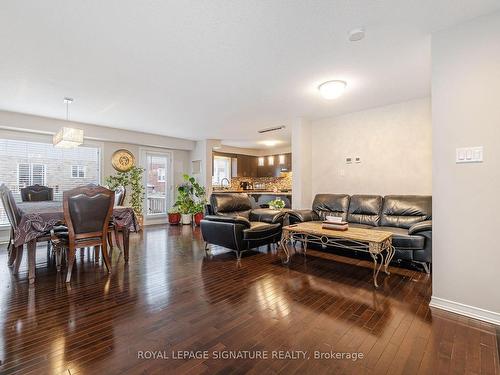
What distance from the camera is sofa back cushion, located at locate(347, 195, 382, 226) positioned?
4.07 meters

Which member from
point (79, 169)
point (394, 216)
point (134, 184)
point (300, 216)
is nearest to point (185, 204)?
point (134, 184)

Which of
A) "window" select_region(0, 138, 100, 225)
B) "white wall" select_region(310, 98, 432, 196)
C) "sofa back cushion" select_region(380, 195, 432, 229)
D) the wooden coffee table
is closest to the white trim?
"window" select_region(0, 138, 100, 225)

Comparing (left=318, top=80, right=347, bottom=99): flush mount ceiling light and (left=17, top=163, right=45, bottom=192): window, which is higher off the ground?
(left=318, top=80, right=347, bottom=99): flush mount ceiling light

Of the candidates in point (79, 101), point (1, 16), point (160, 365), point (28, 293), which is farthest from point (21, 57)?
point (160, 365)

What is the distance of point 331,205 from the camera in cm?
457

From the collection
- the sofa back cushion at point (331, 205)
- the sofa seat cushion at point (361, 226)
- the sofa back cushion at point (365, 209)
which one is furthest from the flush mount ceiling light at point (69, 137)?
the sofa back cushion at point (365, 209)

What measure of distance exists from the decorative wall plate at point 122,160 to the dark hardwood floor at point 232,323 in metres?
3.68

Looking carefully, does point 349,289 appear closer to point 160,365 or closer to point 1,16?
point 160,365

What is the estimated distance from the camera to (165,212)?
7570mm

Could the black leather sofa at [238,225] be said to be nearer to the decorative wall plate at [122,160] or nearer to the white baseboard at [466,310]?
the white baseboard at [466,310]

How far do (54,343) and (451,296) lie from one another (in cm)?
316

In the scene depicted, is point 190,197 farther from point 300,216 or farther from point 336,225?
point 336,225

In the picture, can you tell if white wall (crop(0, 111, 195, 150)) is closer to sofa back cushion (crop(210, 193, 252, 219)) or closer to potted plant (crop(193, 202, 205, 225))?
potted plant (crop(193, 202, 205, 225))

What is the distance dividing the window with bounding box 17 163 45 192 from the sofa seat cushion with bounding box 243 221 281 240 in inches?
192
